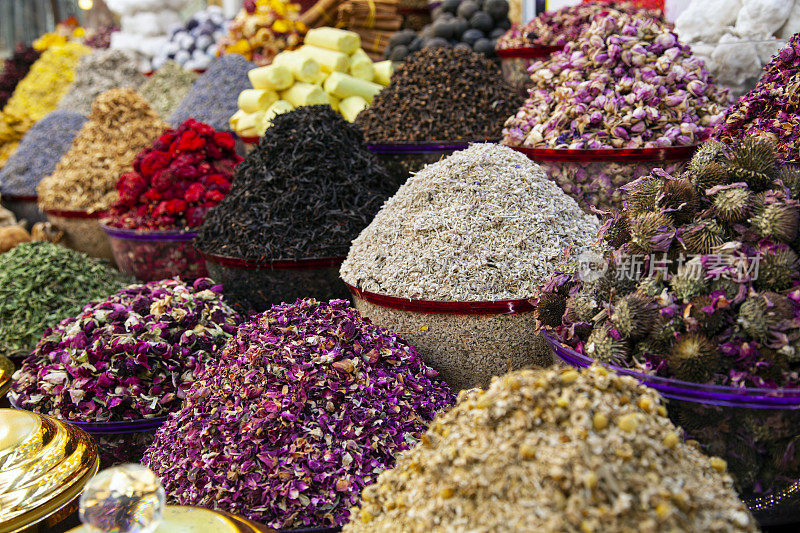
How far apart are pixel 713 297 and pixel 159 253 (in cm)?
189

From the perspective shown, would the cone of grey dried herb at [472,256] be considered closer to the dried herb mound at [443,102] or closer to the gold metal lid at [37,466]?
the dried herb mound at [443,102]

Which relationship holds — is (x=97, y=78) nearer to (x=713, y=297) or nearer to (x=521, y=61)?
(x=521, y=61)

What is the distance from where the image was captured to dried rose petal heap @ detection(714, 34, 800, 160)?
1.40 meters

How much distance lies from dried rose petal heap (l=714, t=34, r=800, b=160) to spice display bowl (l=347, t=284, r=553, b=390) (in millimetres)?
634

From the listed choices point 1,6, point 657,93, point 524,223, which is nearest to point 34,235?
point 524,223

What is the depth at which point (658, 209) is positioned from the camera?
1.17 meters

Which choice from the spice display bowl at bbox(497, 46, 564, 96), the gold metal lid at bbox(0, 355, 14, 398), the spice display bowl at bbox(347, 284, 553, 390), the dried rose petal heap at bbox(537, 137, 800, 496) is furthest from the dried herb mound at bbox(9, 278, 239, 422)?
the spice display bowl at bbox(497, 46, 564, 96)

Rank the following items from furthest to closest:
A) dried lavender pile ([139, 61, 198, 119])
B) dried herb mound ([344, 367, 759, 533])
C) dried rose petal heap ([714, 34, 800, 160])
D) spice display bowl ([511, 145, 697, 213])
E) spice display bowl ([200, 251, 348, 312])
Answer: dried lavender pile ([139, 61, 198, 119]) → spice display bowl ([200, 251, 348, 312]) → spice display bowl ([511, 145, 697, 213]) → dried rose petal heap ([714, 34, 800, 160]) → dried herb mound ([344, 367, 759, 533])

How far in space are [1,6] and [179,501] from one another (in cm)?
1127

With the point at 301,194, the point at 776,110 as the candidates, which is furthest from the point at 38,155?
the point at 776,110

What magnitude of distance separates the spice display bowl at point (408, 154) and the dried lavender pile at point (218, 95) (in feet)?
4.92

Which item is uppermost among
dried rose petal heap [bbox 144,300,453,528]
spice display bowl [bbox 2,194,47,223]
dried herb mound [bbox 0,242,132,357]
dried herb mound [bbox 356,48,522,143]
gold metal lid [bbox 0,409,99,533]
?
dried herb mound [bbox 356,48,522,143]

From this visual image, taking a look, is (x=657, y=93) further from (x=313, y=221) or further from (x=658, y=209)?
(x=313, y=221)

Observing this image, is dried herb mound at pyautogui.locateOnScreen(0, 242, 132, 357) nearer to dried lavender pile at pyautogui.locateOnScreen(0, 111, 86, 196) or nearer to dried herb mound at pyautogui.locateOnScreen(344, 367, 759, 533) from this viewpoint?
dried lavender pile at pyautogui.locateOnScreen(0, 111, 86, 196)
